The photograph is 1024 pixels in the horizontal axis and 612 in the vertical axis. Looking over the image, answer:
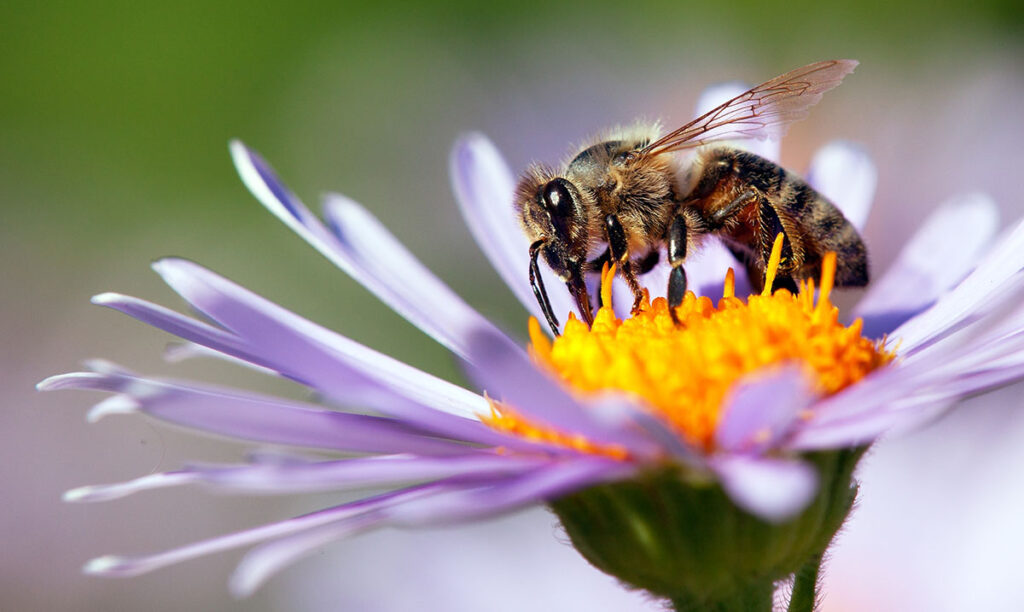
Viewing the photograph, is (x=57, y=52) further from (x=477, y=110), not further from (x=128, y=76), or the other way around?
(x=477, y=110)

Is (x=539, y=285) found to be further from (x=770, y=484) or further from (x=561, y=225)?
(x=770, y=484)

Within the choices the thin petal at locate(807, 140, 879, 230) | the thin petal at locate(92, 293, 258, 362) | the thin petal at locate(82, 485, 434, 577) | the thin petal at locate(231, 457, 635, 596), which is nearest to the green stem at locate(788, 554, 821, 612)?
the thin petal at locate(231, 457, 635, 596)

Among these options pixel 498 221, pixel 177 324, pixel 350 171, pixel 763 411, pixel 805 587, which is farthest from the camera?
pixel 350 171

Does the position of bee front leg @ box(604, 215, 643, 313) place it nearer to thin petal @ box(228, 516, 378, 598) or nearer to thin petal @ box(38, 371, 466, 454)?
thin petal @ box(38, 371, 466, 454)

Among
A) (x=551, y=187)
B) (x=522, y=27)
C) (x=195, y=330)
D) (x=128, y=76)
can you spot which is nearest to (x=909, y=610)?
(x=551, y=187)

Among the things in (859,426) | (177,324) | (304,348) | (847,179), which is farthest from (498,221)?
(859,426)
